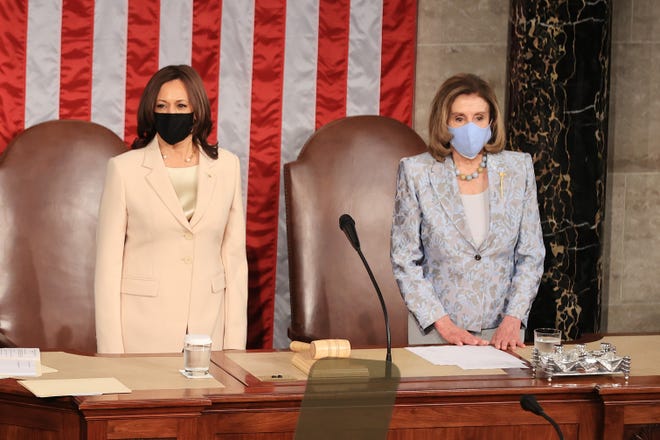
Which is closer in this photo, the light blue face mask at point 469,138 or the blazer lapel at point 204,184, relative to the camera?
the light blue face mask at point 469,138

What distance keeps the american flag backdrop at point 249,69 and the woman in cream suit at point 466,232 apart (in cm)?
164

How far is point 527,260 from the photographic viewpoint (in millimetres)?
3939

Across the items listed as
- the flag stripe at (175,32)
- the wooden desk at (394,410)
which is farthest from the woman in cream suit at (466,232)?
the flag stripe at (175,32)

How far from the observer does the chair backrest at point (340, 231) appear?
518 cm

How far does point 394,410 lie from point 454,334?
0.64 meters

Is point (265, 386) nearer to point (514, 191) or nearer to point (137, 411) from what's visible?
point (137, 411)

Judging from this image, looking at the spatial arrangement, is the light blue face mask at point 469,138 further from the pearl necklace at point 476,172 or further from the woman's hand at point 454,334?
the woman's hand at point 454,334

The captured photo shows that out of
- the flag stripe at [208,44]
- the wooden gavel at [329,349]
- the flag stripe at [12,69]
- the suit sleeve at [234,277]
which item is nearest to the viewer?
the wooden gavel at [329,349]

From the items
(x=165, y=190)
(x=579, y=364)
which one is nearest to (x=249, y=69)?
(x=165, y=190)

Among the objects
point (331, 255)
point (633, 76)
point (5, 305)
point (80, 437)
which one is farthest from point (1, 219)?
point (633, 76)

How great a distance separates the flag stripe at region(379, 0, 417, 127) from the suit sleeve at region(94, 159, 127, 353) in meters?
1.89

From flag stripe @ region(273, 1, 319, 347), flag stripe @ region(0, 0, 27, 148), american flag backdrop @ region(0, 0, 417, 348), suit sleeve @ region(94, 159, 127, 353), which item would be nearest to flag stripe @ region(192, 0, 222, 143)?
american flag backdrop @ region(0, 0, 417, 348)

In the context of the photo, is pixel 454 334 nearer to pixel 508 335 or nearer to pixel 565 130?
pixel 508 335

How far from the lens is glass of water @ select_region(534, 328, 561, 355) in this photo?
3.54m
